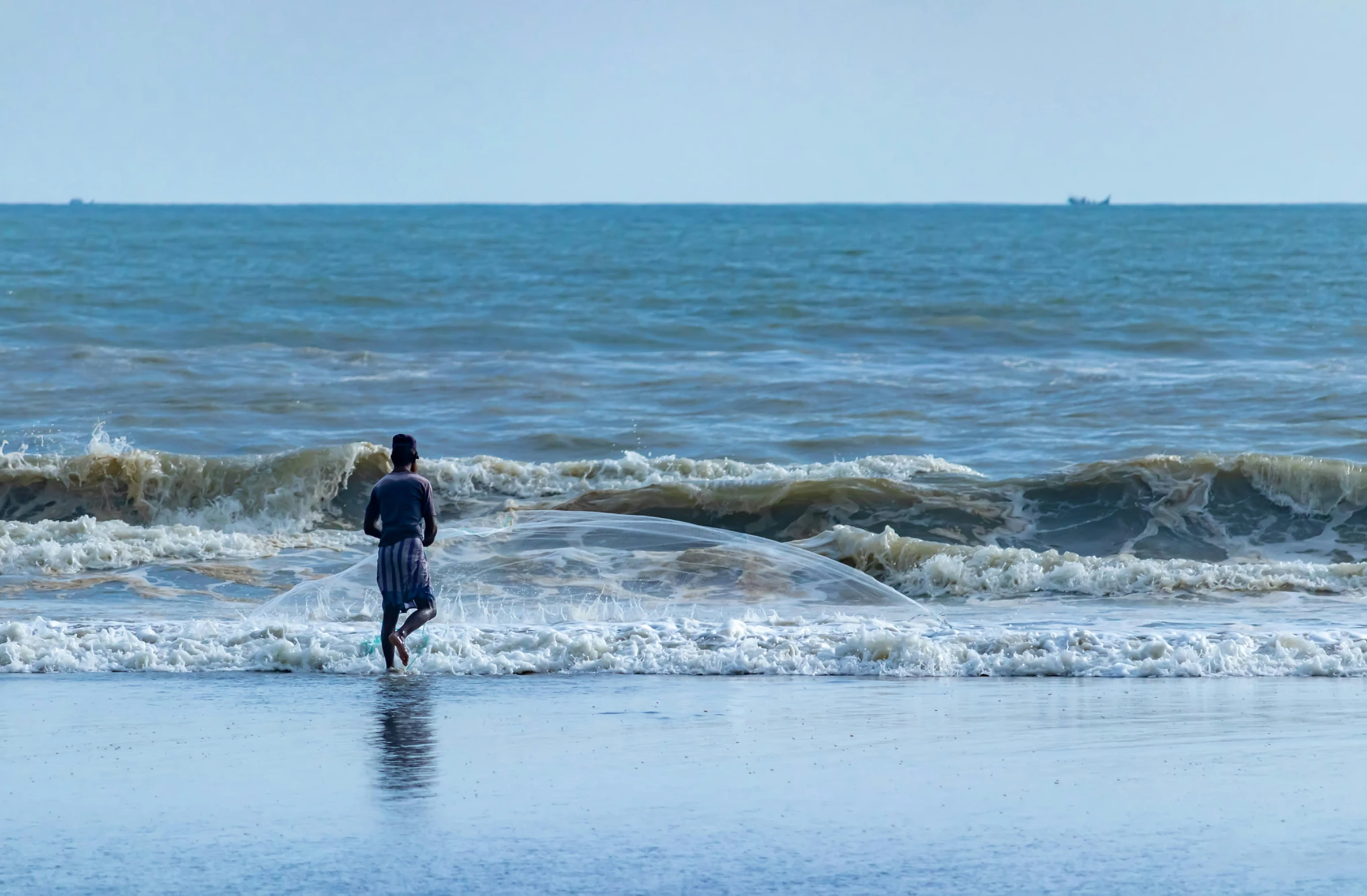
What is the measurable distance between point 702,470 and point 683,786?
12.3 metres

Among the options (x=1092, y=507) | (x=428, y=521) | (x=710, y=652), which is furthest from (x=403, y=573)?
(x=1092, y=507)

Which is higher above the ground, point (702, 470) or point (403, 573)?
point (403, 573)

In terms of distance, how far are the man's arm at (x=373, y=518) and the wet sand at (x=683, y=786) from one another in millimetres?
852

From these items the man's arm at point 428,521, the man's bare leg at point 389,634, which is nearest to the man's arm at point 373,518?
the man's arm at point 428,521

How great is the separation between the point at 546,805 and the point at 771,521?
10834 mm

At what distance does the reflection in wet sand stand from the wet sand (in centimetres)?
2

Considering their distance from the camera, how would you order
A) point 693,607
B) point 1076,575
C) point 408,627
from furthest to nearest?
point 1076,575, point 693,607, point 408,627

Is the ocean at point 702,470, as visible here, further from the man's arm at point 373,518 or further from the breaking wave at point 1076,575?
the man's arm at point 373,518

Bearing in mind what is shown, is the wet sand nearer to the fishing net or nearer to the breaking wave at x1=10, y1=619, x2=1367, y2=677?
the breaking wave at x1=10, y1=619, x2=1367, y2=677

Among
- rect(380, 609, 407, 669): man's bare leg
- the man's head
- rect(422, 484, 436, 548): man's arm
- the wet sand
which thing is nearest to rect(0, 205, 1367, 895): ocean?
the wet sand

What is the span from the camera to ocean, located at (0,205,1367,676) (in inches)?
394

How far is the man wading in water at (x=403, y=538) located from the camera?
904 cm

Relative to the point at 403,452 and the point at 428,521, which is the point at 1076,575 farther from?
the point at 403,452

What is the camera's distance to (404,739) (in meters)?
7.36
